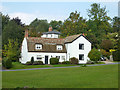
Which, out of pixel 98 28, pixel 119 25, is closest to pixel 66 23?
pixel 98 28

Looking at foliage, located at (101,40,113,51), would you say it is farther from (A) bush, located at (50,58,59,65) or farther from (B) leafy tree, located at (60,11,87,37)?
(A) bush, located at (50,58,59,65)

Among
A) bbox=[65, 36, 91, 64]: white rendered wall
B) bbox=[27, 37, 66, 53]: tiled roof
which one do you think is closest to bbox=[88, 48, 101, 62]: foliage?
bbox=[65, 36, 91, 64]: white rendered wall

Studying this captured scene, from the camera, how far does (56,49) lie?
44812 millimetres

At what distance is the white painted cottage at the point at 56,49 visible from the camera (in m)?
42.7

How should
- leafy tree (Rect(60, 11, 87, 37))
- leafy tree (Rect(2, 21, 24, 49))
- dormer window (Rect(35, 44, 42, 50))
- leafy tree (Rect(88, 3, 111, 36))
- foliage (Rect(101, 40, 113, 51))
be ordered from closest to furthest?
dormer window (Rect(35, 44, 42, 50)), leafy tree (Rect(2, 21, 24, 49)), foliage (Rect(101, 40, 113, 51)), leafy tree (Rect(60, 11, 87, 37)), leafy tree (Rect(88, 3, 111, 36))

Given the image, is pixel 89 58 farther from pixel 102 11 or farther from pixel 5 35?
pixel 102 11

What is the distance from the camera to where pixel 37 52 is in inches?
1678

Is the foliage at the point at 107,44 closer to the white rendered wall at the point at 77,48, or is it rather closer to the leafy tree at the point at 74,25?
the leafy tree at the point at 74,25

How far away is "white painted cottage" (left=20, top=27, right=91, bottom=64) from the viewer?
42.7 metres

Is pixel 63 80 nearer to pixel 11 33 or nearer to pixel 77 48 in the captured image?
pixel 77 48

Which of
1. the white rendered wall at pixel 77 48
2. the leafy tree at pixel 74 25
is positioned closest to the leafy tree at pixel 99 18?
the leafy tree at pixel 74 25

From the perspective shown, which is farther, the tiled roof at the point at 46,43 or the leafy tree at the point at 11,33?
the leafy tree at the point at 11,33

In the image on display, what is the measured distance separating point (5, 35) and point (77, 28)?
2434 centimetres

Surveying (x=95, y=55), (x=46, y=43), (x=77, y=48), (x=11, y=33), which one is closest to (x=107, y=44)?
(x=77, y=48)
